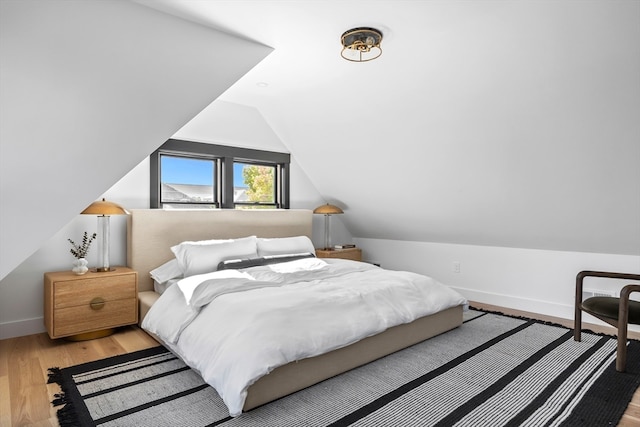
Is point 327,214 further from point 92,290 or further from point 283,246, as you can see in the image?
point 92,290

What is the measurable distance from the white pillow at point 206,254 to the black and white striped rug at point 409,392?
720 millimetres

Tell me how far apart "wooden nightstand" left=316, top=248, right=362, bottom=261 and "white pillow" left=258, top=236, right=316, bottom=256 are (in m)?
0.56

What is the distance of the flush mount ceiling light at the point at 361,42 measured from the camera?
2445 millimetres

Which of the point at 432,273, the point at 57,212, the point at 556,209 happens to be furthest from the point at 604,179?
the point at 57,212

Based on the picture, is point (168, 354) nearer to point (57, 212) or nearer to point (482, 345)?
point (57, 212)

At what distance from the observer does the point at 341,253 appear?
509 cm

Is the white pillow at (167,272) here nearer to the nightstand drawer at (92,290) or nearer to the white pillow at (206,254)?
the white pillow at (206,254)

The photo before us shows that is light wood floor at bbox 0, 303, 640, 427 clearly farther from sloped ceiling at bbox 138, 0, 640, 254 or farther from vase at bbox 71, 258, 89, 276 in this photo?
sloped ceiling at bbox 138, 0, 640, 254

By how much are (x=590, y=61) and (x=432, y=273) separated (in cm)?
324

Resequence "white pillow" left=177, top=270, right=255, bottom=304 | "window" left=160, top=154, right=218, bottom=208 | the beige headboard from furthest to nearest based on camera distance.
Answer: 1. "window" left=160, top=154, right=218, bottom=208
2. the beige headboard
3. "white pillow" left=177, top=270, right=255, bottom=304

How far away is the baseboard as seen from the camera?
3176mm

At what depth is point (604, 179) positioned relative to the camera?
3.00 metres

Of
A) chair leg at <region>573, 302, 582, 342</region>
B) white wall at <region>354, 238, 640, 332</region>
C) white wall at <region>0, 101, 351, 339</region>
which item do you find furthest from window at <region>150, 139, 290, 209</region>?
chair leg at <region>573, 302, 582, 342</region>

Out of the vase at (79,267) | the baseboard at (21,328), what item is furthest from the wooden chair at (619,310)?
the baseboard at (21,328)
